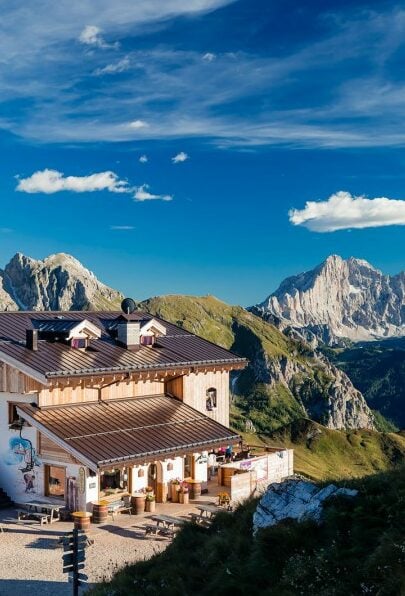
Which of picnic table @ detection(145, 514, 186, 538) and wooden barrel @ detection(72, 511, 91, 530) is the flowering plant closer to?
picnic table @ detection(145, 514, 186, 538)

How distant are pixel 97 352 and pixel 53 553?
43.3ft

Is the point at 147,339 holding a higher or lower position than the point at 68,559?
higher

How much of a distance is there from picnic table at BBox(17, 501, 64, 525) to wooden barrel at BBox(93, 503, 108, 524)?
1868 mm

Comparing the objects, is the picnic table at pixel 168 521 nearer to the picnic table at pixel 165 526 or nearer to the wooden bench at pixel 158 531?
the picnic table at pixel 165 526

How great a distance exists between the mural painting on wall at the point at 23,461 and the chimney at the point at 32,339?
452 centimetres

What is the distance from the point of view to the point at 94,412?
106 ft

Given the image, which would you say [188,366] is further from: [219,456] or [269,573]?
[269,573]

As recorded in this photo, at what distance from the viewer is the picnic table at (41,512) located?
2742cm

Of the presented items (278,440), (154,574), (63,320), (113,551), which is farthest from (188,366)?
(278,440)

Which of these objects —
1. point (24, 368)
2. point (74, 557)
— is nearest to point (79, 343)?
point (24, 368)

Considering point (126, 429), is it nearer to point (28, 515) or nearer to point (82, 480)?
point (82, 480)

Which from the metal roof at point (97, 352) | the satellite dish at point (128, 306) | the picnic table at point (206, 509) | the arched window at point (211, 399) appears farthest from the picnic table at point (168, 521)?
the satellite dish at point (128, 306)

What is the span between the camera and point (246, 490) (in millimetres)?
31922

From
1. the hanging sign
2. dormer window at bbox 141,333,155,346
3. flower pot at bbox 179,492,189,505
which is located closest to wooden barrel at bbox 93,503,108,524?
the hanging sign
